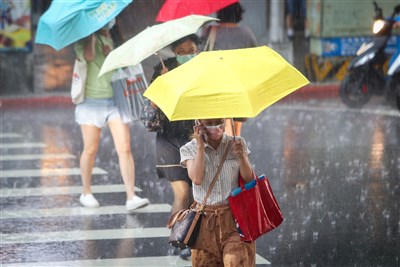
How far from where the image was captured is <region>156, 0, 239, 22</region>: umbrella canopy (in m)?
9.87

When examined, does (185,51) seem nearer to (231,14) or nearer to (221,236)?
(221,236)

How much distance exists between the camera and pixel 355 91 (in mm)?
17828

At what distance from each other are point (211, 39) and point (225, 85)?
175 inches

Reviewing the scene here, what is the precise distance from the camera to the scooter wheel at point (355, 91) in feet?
58.1

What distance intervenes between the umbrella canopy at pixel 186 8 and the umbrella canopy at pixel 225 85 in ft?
11.0

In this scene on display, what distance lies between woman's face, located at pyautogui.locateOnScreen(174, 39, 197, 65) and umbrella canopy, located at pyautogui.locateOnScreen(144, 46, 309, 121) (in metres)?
1.60

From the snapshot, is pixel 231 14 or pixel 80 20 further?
pixel 231 14

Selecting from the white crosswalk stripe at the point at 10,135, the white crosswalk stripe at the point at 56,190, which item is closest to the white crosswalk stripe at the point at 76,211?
the white crosswalk stripe at the point at 56,190

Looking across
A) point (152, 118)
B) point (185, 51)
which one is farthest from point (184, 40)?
point (152, 118)

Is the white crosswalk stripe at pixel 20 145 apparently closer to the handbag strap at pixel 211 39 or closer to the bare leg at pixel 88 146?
the bare leg at pixel 88 146

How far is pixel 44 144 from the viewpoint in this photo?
15.0 m

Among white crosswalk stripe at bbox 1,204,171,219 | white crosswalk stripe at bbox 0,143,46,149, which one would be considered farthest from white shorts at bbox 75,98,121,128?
white crosswalk stripe at bbox 0,143,46,149

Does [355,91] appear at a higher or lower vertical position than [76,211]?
higher

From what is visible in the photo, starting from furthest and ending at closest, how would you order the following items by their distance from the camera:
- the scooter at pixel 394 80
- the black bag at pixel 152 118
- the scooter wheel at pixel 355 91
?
the scooter wheel at pixel 355 91, the scooter at pixel 394 80, the black bag at pixel 152 118
